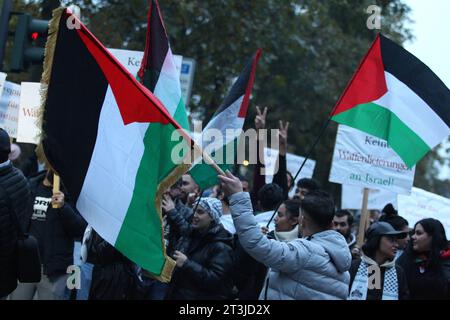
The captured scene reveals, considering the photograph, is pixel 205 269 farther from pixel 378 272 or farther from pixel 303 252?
pixel 303 252

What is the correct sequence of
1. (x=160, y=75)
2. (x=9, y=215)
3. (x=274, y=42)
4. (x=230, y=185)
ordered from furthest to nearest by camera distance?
(x=274, y=42), (x=160, y=75), (x=9, y=215), (x=230, y=185)

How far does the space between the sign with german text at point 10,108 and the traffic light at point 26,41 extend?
37 centimetres

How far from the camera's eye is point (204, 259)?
693cm

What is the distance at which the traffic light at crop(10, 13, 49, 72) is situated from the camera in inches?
327

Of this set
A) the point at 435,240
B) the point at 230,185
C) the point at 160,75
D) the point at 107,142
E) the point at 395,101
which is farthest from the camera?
the point at 435,240

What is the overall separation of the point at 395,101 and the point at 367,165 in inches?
87.8

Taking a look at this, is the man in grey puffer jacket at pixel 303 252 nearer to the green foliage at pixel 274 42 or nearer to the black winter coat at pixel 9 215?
the black winter coat at pixel 9 215

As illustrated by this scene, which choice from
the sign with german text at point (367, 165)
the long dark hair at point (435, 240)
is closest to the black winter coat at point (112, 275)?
the long dark hair at point (435, 240)

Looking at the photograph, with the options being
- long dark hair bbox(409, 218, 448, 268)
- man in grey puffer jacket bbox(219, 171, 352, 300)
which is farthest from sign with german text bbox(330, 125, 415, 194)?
man in grey puffer jacket bbox(219, 171, 352, 300)

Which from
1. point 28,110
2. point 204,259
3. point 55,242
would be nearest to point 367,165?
point 204,259

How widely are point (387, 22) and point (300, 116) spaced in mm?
4232

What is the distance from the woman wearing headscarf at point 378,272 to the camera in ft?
20.6

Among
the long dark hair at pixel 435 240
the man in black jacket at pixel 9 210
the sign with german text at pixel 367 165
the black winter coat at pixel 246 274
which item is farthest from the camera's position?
the sign with german text at pixel 367 165

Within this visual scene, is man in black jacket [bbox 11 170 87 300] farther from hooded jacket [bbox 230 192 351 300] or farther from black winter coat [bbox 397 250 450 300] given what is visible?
hooded jacket [bbox 230 192 351 300]
